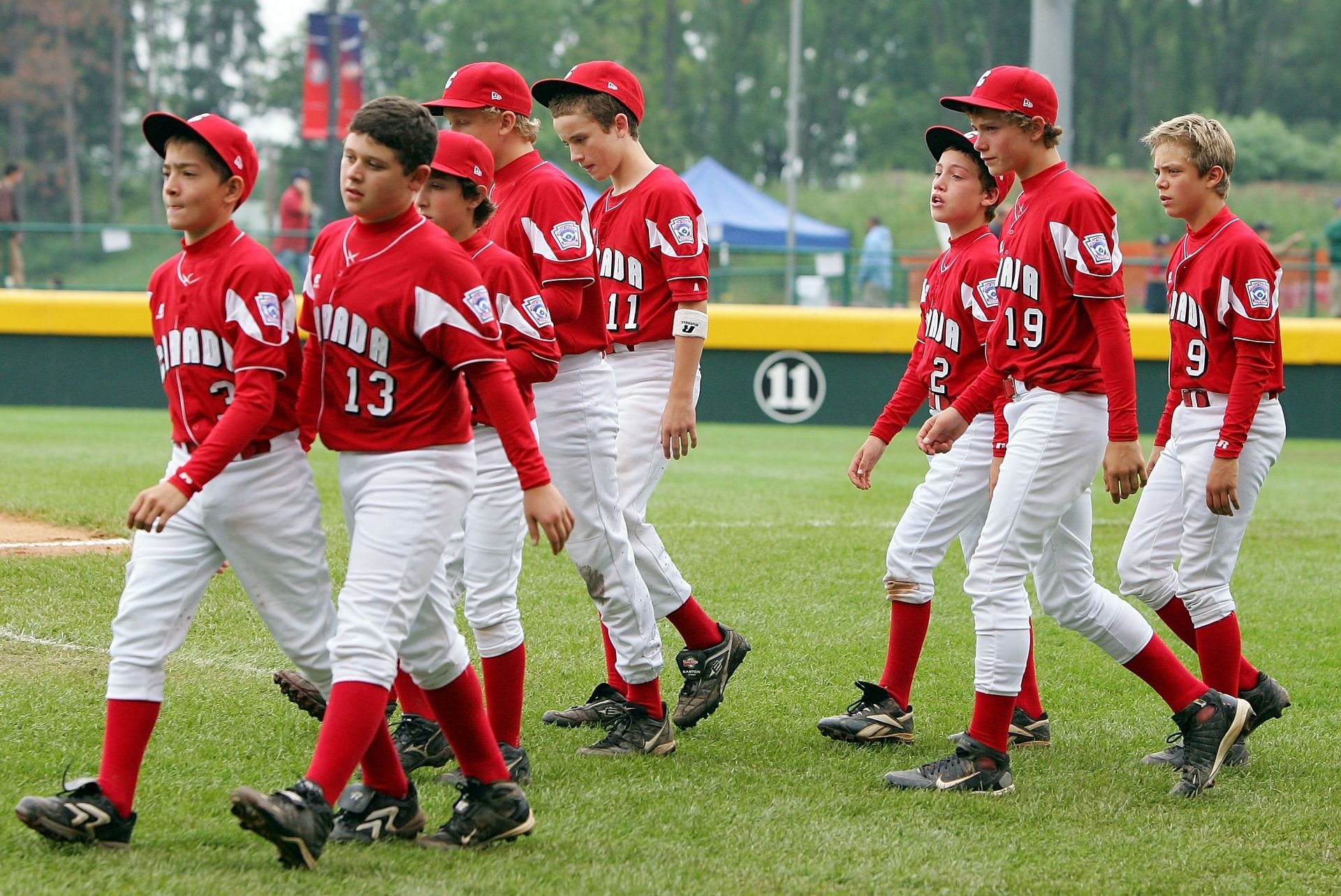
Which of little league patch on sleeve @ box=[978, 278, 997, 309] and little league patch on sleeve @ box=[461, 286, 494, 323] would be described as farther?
little league patch on sleeve @ box=[978, 278, 997, 309]

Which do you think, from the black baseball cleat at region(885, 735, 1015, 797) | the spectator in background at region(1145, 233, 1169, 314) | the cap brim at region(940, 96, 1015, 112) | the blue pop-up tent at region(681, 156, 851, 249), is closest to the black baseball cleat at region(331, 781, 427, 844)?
the black baseball cleat at region(885, 735, 1015, 797)

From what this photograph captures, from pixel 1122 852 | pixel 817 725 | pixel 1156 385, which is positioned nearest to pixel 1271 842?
pixel 1122 852

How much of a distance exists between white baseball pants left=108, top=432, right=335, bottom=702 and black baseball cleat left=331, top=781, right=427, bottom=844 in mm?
323

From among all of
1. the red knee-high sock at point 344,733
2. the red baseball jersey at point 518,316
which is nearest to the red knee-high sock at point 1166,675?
the red baseball jersey at point 518,316

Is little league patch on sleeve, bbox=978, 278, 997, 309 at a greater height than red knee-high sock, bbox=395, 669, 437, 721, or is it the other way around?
little league patch on sleeve, bbox=978, 278, 997, 309

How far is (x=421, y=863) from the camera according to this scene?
150 inches

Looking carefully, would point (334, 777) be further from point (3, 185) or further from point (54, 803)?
point (3, 185)

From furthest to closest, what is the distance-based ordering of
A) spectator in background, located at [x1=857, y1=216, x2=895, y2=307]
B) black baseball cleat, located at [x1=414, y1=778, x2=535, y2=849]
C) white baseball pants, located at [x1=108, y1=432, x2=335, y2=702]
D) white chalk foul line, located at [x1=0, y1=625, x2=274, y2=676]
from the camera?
spectator in background, located at [x1=857, y1=216, x2=895, y2=307] < white chalk foul line, located at [x1=0, y1=625, x2=274, y2=676] < black baseball cleat, located at [x1=414, y1=778, x2=535, y2=849] < white baseball pants, located at [x1=108, y1=432, x2=335, y2=702]

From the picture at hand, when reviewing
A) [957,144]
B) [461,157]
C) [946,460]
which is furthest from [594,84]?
[946,460]

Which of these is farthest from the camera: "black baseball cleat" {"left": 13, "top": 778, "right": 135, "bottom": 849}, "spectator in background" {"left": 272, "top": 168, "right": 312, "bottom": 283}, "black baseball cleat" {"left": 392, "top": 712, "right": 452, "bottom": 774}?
"spectator in background" {"left": 272, "top": 168, "right": 312, "bottom": 283}

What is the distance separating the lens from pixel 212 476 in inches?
145

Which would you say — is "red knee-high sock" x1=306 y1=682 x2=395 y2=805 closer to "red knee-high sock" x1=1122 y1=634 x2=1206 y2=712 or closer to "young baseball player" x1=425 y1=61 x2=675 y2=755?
"young baseball player" x1=425 y1=61 x2=675 y2=755

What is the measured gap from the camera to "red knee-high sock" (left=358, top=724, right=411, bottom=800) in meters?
3.96

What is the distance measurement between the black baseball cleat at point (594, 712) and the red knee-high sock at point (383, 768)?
1344 mm
